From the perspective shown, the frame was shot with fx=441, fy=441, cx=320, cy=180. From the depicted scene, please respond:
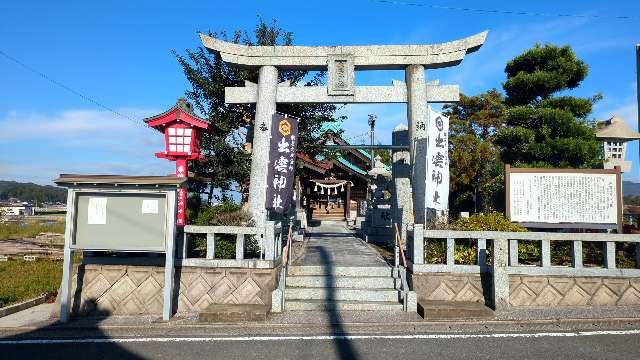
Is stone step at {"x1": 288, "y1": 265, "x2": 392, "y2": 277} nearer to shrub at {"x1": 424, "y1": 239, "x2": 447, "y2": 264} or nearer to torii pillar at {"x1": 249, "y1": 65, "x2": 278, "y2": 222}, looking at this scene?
shrub at {"x1": 424, "y1": 239, "x2": 447, "y2": 264}

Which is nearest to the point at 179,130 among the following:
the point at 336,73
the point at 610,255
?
the point at 336,73

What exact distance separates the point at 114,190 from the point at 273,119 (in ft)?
14.1

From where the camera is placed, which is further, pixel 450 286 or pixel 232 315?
pixel 450 286

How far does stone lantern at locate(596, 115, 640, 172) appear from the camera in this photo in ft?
62.0

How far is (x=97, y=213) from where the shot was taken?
329 inches

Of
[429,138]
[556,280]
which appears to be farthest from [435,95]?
[556,280]

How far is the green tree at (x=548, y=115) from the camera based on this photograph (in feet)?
57.7

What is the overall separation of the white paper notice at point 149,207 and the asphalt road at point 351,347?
239 centimetres

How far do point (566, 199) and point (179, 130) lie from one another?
381 inches

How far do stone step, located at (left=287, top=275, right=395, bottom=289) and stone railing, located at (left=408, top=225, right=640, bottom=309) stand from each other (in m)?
0.68

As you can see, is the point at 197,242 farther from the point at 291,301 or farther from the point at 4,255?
the point at 4,255

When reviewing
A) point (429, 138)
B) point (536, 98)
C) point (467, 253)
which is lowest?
point (467, 253)

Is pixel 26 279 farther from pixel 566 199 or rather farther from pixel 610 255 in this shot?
pixel 610 255

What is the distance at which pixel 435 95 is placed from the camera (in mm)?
12352
